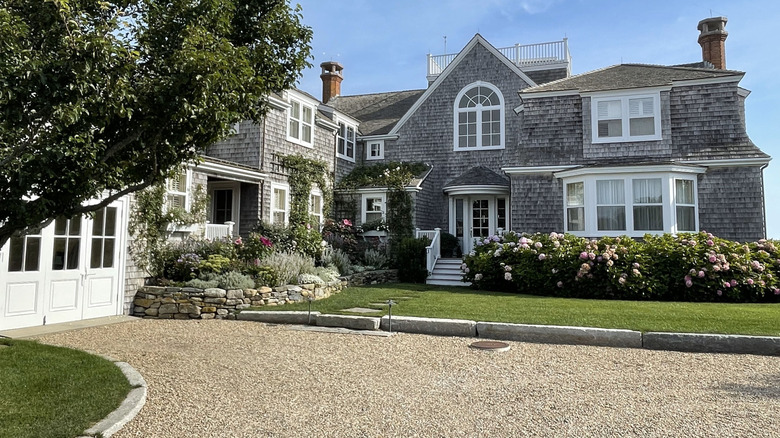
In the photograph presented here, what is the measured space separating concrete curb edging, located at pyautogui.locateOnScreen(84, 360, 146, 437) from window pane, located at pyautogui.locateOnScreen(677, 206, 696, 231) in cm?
1475

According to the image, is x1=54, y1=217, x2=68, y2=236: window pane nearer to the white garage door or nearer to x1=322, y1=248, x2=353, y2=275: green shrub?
the white garage door

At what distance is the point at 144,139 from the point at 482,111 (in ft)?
52.0

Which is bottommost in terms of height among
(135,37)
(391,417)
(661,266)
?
(391,417)

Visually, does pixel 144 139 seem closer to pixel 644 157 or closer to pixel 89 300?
pixel 89 300

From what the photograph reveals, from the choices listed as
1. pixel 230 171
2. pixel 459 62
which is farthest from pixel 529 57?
pixel 230 171

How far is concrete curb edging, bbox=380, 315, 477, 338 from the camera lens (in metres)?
8.30

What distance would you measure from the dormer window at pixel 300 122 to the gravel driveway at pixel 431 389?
10619 mm

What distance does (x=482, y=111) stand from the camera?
2028 cm

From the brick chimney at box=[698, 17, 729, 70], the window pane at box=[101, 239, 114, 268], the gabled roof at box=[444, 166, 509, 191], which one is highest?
the brick chimney at box=[698, 17, 729, 70]

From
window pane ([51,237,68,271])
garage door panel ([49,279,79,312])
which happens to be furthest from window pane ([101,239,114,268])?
window pane ([51,237,68,271])

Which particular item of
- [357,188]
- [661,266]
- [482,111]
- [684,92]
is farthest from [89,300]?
[684,92]

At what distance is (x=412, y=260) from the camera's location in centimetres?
1709

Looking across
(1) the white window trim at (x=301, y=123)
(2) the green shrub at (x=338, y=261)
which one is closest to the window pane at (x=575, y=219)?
(2) the green shrub at (x=338, y=261)

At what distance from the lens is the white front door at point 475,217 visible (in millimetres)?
19172
